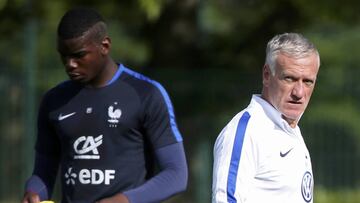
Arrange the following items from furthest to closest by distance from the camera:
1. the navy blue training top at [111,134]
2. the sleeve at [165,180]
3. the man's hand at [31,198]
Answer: the man's hand at [31,198]
the navy blue training top at [111,134]
the sleeve at [165,180]

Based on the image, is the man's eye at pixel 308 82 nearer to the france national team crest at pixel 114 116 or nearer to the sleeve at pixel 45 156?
the france national team crest at pixel 114 116

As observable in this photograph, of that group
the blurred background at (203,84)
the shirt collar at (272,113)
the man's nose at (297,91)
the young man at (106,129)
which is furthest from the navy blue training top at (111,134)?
the blurred background at (203,84)

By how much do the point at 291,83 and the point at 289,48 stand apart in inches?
5.8

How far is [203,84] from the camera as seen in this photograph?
12.1 metres

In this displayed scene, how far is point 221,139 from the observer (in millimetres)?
4434

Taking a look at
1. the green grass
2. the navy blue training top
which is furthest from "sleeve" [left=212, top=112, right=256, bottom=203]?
the green grass

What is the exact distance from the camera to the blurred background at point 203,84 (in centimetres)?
1173

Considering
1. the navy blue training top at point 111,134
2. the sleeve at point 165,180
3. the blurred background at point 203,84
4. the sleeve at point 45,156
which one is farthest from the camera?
the blurred background at point 203,84

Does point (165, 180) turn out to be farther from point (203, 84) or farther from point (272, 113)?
point (203, 84)

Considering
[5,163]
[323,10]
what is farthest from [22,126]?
[323,10]

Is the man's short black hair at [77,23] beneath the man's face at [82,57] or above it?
above

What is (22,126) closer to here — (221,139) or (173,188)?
(173,188)

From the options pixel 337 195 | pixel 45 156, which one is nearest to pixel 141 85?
pixel 45 156

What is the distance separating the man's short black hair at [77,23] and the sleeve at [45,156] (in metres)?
0.45
